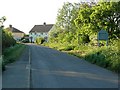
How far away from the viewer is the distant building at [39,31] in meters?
186

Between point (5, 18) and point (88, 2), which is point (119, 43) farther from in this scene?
point (88, 2)

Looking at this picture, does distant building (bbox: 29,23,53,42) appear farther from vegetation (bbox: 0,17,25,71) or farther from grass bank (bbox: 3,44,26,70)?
grass bank (bbox: 3,44,26,70)

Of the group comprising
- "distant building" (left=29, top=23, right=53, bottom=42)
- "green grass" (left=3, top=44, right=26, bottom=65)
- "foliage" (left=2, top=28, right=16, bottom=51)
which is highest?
"distant building" (left=29, top=23, right=53, bottom=42)

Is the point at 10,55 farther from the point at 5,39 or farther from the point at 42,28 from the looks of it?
the point at 42,28

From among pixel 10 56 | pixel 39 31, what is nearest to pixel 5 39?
pixel 10 56

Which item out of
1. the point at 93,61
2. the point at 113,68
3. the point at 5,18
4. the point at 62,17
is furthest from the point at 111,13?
the point at 62,17

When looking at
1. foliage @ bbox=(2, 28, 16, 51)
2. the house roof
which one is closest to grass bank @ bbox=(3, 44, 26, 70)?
foliage @ bbox=(2, 28, 16, 51)

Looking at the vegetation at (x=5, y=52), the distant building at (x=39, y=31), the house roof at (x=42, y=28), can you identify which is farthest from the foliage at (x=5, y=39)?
the house roof at (x=42, y=28)

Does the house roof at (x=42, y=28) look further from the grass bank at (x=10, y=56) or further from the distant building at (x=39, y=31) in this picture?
the grass bank at (x=10, y=56)

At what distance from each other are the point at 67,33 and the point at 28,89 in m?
76.7

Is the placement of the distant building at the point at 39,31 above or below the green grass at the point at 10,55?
above

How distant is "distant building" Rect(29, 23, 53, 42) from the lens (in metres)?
186

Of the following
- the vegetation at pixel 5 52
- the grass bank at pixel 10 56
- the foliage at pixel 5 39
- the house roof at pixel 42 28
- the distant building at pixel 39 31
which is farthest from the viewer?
the house roof at pixel 42 28

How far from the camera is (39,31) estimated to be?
189375mm
